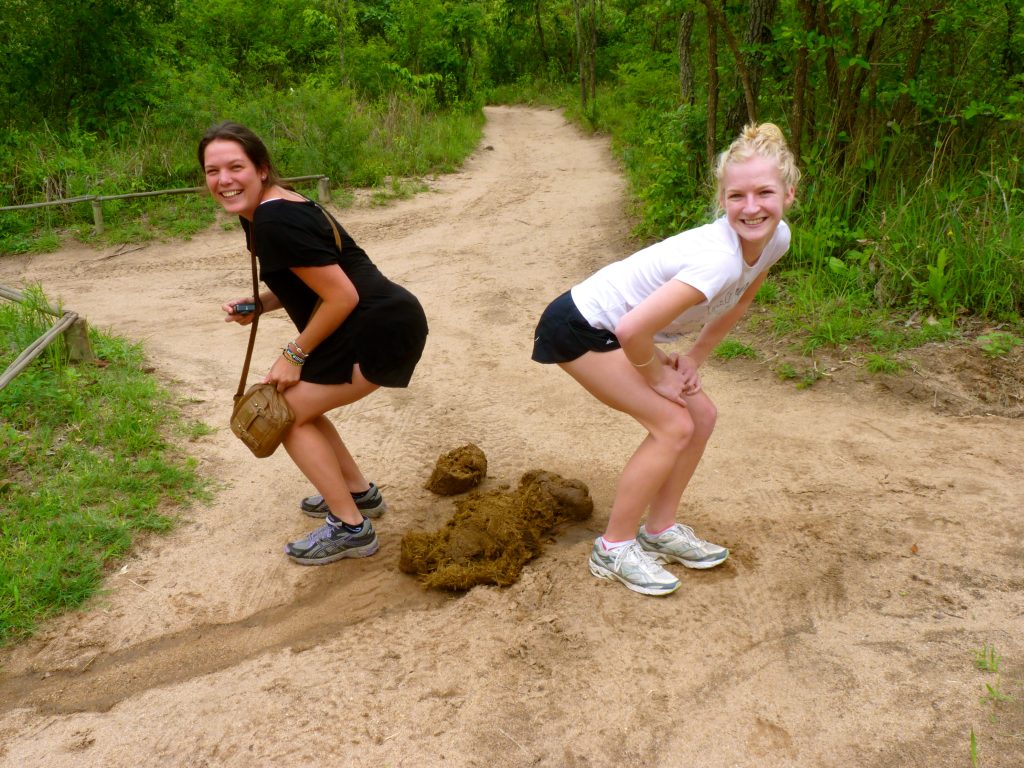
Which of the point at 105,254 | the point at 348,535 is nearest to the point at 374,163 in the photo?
the point at 105,254

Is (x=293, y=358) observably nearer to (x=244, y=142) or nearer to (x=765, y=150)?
(x=244, y=142)

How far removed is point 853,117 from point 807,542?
Result: 14.3 feet

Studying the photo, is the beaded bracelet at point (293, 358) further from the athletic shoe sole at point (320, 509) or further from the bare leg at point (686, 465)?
the bare leg at point (686, 465)

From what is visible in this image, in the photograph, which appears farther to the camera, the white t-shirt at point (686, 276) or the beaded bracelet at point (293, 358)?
the beaded bracelet at point (293, 358)

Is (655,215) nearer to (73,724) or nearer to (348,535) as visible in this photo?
(348,535)

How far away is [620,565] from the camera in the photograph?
321 cm

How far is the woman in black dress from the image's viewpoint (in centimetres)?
293

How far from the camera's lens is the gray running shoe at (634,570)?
10.3 feet

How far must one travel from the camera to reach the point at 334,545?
11.9ft

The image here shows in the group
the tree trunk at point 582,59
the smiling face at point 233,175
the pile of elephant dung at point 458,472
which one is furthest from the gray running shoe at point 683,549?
the tree trunk at point 582,59

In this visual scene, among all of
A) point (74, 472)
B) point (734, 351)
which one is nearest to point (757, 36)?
point (734, 351)

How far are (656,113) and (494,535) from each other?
9.80 m

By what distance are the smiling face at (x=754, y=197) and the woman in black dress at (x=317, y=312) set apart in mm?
1275

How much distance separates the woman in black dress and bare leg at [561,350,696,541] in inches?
28.7
